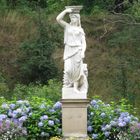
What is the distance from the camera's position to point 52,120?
1234 cm

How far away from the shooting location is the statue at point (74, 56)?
40.2 ft

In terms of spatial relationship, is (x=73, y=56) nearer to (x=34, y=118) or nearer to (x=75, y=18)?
(x=75, y=18)

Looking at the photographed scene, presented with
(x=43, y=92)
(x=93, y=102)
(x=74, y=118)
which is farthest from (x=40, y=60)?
(x=74, y=118)

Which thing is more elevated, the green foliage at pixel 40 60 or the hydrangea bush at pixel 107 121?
the green foliage at pixel 40 60

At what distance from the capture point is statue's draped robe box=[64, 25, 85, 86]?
12.2 m

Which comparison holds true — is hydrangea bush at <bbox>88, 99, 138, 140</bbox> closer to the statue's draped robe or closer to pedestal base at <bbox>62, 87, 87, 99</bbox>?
pedestal base at <bbox>62, 87, 87, 99</bbox>

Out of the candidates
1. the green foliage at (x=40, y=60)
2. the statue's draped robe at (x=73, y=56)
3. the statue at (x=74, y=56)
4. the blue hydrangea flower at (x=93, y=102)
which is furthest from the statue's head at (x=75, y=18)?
the green foliage at (x=40, y=60)

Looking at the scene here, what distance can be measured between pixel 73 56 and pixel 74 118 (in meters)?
1.26

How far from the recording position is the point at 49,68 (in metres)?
21.7

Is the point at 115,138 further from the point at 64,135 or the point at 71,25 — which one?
the point at 71,25

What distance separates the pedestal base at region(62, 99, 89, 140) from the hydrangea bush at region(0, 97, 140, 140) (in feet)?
0.82

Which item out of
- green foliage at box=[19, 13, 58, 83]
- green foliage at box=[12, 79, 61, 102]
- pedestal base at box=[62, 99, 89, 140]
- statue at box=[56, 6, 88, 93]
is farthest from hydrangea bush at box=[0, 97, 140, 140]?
green foliage at box=[19, 13, 58, 83]

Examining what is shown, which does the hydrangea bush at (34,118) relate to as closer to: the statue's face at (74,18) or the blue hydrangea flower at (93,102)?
the blue hydrangea flower at (93,102)

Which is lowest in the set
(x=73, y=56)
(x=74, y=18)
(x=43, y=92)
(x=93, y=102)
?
(x=43, y=92)
